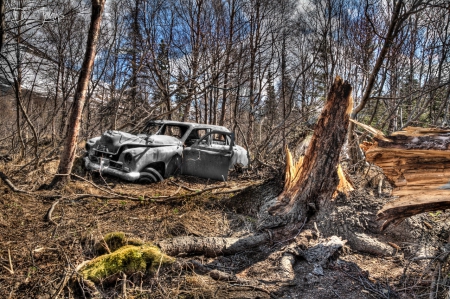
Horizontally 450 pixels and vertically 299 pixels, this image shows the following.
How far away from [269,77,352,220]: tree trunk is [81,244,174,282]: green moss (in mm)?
2072

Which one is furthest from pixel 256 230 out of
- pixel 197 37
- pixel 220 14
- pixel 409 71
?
pixel 220 14

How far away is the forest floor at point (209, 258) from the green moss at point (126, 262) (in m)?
0.09

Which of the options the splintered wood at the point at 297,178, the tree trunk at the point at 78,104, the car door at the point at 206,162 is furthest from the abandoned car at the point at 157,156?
the splintered wood at the point at 297,178

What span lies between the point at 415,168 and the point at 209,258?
2.60 meters

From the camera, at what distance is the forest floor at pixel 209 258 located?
2.83 meters

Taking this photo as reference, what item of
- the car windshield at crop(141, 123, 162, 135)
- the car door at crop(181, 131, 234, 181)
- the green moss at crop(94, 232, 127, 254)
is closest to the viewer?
the green moss at crop(94, 232, 127, 254)

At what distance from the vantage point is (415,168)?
3152mm

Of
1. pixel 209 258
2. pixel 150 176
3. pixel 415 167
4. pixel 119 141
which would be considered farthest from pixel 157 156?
pixel 415 167

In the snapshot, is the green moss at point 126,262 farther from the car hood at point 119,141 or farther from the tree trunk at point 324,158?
the car hood at point 119,141

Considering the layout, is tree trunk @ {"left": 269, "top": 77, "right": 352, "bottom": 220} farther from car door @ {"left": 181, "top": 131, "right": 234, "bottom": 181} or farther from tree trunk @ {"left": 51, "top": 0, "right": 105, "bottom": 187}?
tree trunk @ {"left": 51, "top": 0, "right": 105, "bottom": 187}

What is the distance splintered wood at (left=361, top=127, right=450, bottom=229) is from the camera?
290cm

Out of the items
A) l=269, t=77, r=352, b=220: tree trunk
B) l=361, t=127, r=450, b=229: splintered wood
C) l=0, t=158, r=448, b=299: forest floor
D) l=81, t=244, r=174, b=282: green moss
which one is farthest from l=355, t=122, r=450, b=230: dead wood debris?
l=81, t=244, r=174, b=282: green moss

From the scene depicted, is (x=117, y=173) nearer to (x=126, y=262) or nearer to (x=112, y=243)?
(x=112, y=243)

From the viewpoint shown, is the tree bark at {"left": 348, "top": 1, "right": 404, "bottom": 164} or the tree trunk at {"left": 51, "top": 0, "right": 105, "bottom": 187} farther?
the tree trunk at {"left": 51, "top": 0, "right": 105, "bottom": 187}
